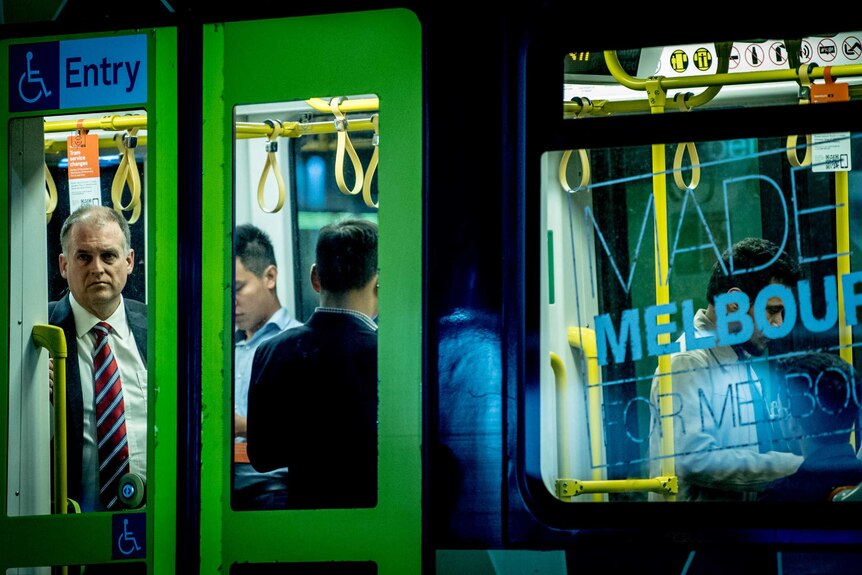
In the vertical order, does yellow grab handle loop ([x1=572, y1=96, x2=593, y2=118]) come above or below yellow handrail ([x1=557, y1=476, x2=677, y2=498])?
above

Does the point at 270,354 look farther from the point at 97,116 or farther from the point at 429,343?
the point at 97,116

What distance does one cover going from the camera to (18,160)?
133 inches

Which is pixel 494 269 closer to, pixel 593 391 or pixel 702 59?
pixel 593 391

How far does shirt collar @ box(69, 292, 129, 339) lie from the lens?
10.8 ft

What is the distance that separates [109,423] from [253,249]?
0.66 meters

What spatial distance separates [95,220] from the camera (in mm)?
3352

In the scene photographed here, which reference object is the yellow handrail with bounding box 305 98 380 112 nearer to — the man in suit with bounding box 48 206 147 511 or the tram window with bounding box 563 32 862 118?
the tram window with bounding box 563 32 862 118

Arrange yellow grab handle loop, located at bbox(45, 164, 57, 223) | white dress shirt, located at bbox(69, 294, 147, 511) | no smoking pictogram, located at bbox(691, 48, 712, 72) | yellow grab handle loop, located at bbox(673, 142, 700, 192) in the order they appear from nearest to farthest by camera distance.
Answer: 1. yellow grab handle loop, located at bbox(673, 142, 700, 192)
2. no smoking pictogram, located at bbox(691, 48, 712, 72)
3. white dress shirt, located at bbox(69, 294, 147, 511)
4. yellow grab handle loop, located at bbox(45, 164, 57, 223)

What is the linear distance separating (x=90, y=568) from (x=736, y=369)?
187 cm

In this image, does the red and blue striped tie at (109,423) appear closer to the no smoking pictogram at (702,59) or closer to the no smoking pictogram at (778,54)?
the no smoking pictogram at (702,59)

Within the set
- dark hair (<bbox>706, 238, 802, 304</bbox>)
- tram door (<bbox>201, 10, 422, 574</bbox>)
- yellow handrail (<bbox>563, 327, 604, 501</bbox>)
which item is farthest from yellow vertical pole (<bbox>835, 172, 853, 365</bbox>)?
tram door (<bbox>201, 10, 422, 574</bbox>)

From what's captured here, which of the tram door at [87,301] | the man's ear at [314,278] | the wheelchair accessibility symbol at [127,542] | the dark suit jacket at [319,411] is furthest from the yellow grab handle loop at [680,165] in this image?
the wheelchair accessibility symbol at [127,542]

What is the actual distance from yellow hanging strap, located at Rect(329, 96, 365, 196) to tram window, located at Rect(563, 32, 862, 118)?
0.61 metres

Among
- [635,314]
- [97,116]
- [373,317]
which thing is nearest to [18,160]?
[97,116]
